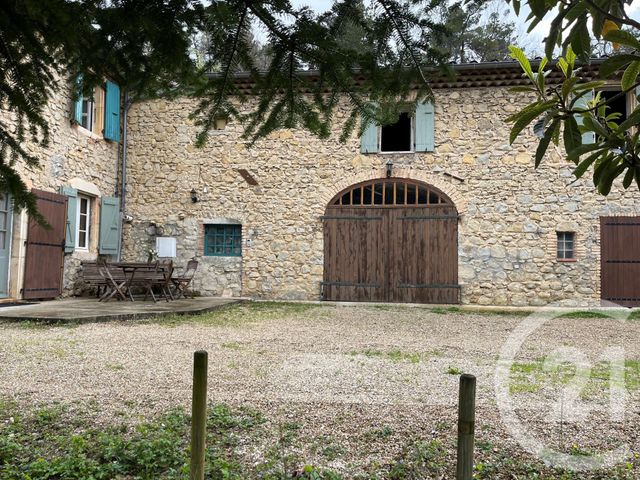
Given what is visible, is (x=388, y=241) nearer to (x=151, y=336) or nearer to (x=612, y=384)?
(x=151, y=336)

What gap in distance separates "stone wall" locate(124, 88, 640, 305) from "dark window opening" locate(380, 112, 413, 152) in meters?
0.53

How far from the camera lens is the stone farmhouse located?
946cm

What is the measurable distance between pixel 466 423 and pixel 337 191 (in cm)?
901

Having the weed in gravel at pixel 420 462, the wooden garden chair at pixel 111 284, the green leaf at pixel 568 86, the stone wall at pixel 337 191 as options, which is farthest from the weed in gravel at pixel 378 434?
the stone wall at pixel 337 191

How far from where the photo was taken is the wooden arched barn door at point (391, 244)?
A: 32.4 ft

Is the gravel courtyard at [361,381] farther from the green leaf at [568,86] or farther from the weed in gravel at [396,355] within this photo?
the green leaf at [568,86]

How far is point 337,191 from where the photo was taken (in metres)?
10.2

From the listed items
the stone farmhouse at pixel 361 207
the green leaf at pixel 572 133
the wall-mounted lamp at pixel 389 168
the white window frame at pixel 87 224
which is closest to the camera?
the green leaf at pixel 572 133

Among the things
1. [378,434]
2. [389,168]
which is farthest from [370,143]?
[378,434]

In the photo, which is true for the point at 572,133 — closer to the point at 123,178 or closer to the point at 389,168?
the point at 389,168

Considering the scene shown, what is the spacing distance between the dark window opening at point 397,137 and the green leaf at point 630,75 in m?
9.08

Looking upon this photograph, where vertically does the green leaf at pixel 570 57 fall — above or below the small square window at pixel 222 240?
above

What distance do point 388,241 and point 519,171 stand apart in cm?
281

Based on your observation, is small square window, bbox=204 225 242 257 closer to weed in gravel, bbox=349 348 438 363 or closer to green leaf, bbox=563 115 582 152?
weed in gravel, bbox=349 348 438 363
